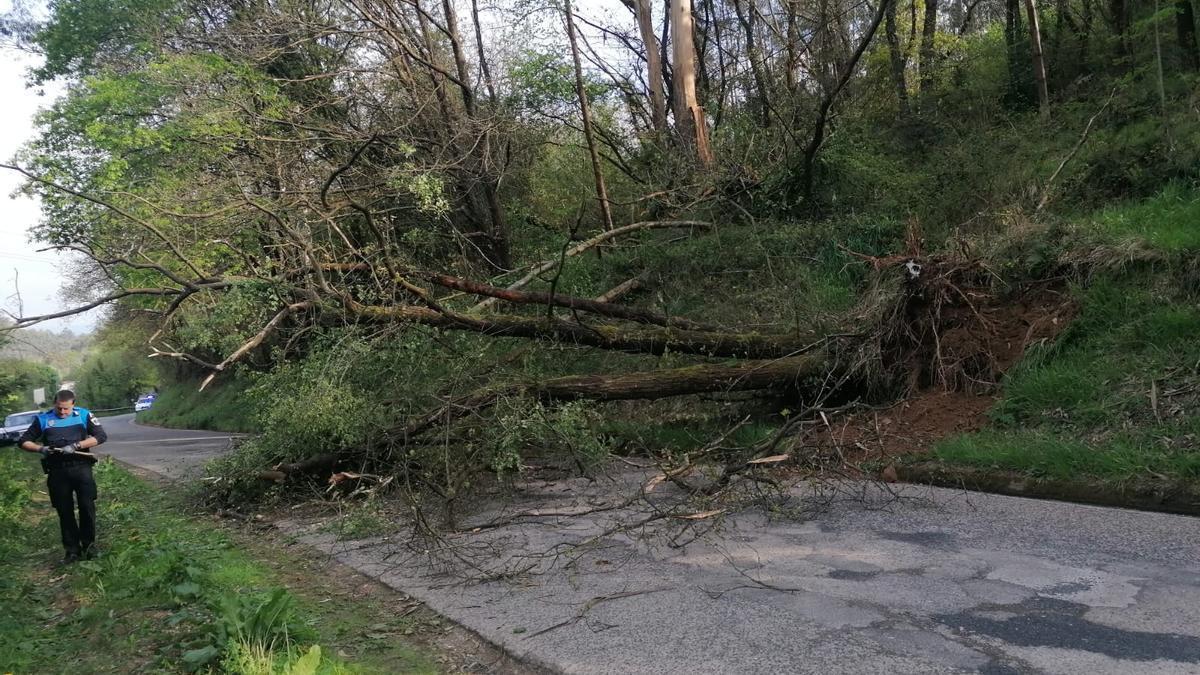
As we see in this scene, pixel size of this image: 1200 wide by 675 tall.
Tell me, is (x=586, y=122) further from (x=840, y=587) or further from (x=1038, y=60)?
(x=840, y=587)

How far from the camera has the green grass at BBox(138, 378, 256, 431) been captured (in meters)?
28.6

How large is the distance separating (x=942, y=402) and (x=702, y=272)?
226 inches

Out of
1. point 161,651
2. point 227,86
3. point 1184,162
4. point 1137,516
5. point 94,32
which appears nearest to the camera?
point 161,651

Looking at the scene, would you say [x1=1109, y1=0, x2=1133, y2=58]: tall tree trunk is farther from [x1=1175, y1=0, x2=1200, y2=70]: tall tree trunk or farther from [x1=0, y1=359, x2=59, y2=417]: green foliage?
[x1=0, y1=359, x2=59, y2=417]: green foliage

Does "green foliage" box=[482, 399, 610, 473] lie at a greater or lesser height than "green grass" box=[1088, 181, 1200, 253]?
lesser

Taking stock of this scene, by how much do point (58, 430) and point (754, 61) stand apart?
14.9m

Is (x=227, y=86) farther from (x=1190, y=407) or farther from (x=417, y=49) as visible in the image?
(x=1190, y=407)

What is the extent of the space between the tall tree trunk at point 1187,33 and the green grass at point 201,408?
2219 cm

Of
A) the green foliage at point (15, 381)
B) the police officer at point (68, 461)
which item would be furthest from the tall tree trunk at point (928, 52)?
the green foliage at point (15, 381)

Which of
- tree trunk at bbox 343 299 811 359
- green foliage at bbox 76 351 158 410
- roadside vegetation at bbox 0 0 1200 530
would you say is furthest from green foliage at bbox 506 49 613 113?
green foliage at bbox 76 351 158 410

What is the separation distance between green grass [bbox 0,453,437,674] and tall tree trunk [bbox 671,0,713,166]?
1089cm

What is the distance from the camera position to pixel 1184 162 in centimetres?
997

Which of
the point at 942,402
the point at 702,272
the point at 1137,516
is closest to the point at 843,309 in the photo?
the point at 942,402

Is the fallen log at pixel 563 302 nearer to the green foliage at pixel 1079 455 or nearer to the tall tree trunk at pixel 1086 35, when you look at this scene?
the green foliage at pixel 1079 455
